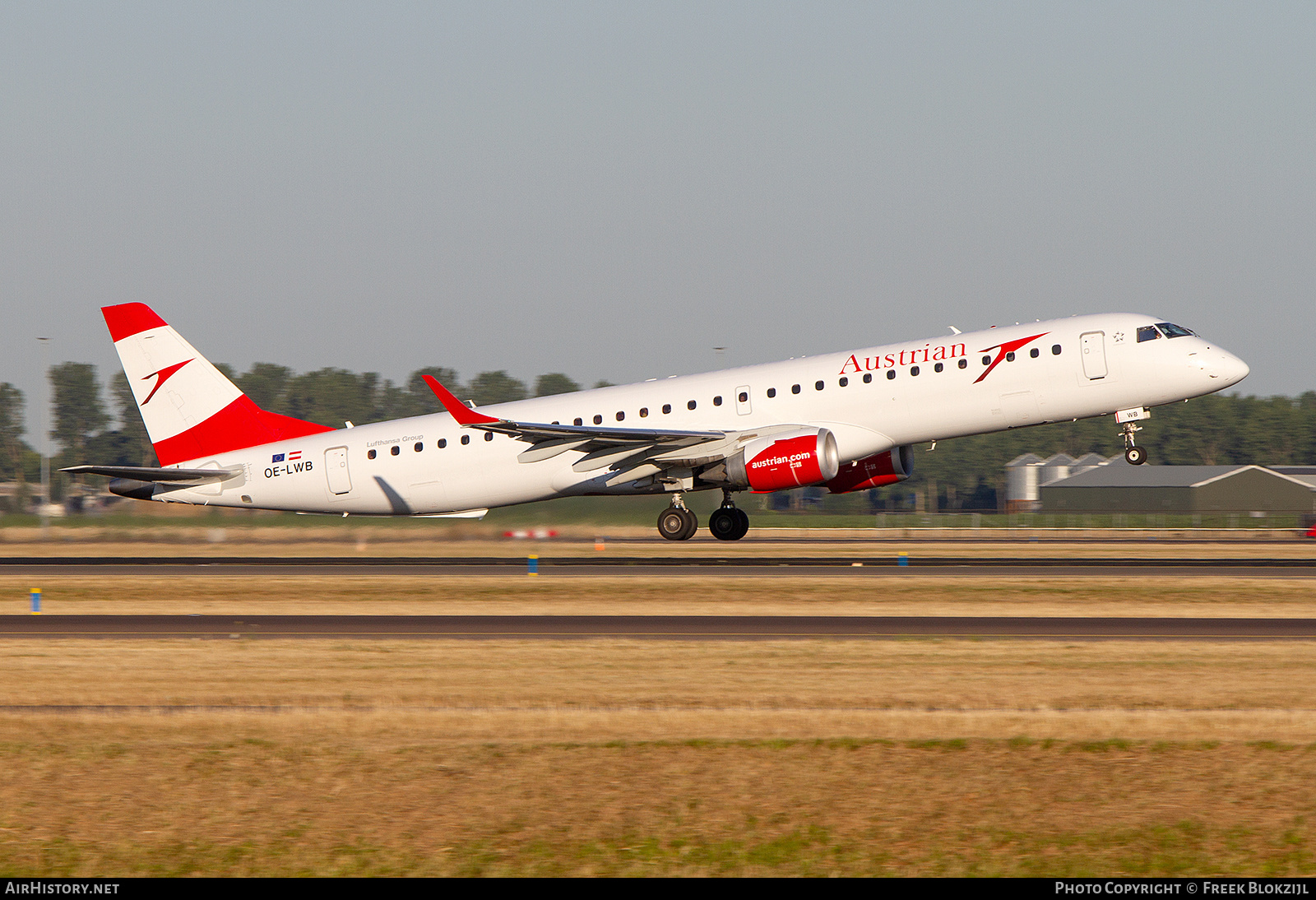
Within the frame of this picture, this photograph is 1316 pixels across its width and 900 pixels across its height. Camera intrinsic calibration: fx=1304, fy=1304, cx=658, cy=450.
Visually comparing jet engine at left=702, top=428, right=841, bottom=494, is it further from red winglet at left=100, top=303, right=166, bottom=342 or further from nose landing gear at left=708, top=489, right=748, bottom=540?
red winglet at left=100, top=303, right=166, bottom=342

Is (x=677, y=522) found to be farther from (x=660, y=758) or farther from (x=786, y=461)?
(x=660, y=758)

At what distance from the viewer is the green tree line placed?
410 feet

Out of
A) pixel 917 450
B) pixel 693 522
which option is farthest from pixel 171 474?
pixel 917 450

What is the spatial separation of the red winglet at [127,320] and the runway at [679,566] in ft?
22.1

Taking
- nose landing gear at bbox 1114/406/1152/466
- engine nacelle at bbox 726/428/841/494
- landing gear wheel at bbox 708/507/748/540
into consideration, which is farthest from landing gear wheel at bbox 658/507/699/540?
nose landing gear at bbox 1114/406/1152/466

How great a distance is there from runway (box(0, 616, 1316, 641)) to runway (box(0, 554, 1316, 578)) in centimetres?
786

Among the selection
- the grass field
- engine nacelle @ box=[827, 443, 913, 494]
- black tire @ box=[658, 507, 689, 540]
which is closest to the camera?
the grass field

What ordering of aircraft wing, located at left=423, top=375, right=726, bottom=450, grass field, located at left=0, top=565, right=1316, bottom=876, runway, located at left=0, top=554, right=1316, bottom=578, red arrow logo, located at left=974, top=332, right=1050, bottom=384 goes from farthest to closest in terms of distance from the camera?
aircraft wing, located at left=423, top=375, right=726, bottom=450, red arrow logo, located at left=974, top=332, right=1050, bottom=384, runway, located at left=0, top=554, right=1316, bottom=578, grass field, located at left=0, top=565, right=1316, bottom=876

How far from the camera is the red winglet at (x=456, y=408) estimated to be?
104 feet

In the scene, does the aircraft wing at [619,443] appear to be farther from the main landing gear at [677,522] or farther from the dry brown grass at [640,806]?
the dry brown grass at [640,806]

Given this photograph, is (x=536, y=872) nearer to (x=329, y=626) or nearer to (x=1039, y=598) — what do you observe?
(x=329, y=626)

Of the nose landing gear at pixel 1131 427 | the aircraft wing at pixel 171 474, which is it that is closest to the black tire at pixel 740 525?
the nose landing gear at pixel 1131 427

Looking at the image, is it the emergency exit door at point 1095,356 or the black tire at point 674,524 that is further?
the black tire at point 674,524

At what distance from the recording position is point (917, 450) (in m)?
106
